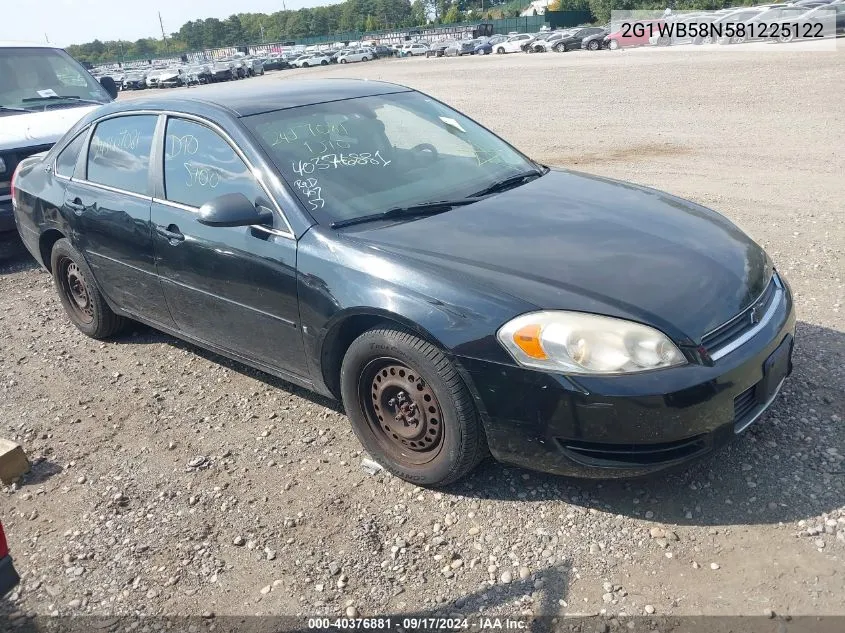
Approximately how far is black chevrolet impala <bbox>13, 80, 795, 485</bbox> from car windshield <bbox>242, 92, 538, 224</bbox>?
13mm

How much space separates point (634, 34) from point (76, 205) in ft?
138

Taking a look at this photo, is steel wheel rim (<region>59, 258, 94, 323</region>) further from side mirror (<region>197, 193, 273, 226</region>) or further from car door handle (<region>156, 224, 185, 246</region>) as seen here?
side mirror (<region>197, 193, 273, 226</region>)

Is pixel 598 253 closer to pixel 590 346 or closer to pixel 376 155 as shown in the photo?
pixel 590 346

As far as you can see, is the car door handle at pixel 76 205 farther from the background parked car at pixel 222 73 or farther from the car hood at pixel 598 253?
the background parked car at pixel 222 73

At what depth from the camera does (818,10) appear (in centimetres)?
3089

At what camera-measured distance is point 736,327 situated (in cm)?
292

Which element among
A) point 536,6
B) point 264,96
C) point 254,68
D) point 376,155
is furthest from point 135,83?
point 536,6

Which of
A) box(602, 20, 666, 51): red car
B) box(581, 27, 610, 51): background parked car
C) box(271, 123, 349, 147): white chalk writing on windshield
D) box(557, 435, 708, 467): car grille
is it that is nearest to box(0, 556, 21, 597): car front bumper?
box(557, 435, 708, 467): car grille

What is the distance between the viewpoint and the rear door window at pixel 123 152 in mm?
4211

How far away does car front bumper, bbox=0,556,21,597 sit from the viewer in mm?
2295

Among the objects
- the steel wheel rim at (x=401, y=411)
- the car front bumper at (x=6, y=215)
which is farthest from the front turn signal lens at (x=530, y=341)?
the car front bumper at (x=6, y=215)

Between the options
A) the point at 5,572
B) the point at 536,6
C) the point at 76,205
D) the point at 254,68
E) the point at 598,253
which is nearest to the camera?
the point at 5,572

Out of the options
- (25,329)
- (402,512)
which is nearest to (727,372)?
(402,512)

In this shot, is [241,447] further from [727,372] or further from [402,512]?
[727,372]
